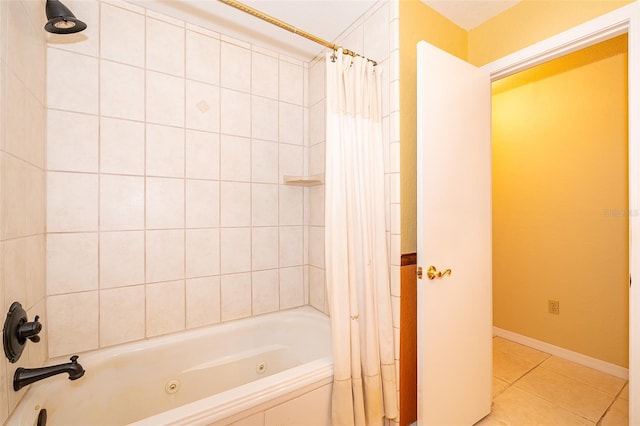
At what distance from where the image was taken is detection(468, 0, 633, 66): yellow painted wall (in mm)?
1342

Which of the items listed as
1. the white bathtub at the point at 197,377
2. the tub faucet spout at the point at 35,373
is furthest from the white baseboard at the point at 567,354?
the tub faucet spout at the point at 35,373

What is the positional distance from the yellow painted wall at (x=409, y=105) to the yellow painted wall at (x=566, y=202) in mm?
1610

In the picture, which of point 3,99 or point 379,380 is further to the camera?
point 379,380

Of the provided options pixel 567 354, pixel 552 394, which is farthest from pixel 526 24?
pixel 567 354

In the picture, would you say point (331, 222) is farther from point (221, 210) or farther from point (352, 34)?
point (352, 34)

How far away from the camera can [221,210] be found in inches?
72.1

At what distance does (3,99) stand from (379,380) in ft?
6.10

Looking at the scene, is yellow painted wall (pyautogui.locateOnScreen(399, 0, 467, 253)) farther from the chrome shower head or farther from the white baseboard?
the white baseboard

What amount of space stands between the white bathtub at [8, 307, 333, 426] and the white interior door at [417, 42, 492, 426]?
1.90ft

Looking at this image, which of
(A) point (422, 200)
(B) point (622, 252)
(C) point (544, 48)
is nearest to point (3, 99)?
(A) point (422, 200)

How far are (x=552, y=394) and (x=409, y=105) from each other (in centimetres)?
214

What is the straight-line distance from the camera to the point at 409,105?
60.0 inches

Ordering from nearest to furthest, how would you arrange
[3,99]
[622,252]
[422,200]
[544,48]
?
1. [3,99]
2. [422,200]
3. [544,48]
4. [622,252]

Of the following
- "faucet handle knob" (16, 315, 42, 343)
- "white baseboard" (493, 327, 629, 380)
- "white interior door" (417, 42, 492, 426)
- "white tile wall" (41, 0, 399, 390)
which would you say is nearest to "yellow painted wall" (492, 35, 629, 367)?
"white baseboard" (493, 327, 629, 380)
